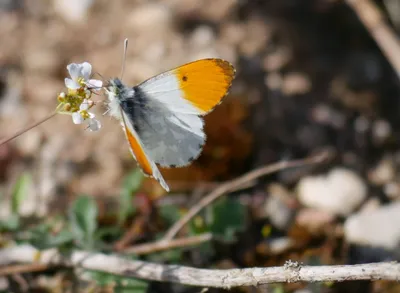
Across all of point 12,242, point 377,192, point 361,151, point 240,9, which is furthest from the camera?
point 240,9

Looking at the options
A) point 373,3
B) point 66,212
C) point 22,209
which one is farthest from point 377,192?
point 22,209

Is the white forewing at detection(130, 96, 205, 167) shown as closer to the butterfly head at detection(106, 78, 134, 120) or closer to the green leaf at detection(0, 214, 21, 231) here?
the butterfly head at detection(106, 78, 134, 120)

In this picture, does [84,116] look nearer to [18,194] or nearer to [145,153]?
[145,153]

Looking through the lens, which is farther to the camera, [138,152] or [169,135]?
[169,135]

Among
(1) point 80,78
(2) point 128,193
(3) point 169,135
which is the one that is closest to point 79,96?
(1) point 80,78

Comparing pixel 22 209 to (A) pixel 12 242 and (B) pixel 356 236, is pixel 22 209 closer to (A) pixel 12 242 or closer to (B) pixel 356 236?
(A) pixel 12 242

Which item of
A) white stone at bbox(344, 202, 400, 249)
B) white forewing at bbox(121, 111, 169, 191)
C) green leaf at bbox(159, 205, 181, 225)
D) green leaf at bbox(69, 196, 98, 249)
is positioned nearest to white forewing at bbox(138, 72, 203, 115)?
white forewing at bbox(121, 111, 169, 191)
